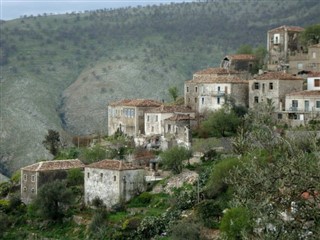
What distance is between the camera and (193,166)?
54.0 metres

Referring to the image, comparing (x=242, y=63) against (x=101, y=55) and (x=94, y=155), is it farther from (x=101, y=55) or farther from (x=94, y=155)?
(x=101, y=55)

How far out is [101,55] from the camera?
140875 millimetres

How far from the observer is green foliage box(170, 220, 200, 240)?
1673 inches

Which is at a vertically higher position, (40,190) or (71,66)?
(71,66)

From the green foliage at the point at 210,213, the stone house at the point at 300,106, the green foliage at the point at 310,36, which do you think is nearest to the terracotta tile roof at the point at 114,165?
the green foliage at the point at 210,213

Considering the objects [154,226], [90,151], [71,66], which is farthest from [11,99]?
[154,226]

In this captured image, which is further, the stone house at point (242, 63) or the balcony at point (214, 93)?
the stone house at point (242, 63)

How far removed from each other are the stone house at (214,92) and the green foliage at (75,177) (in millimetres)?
11017

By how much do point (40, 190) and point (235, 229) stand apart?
20568 mm

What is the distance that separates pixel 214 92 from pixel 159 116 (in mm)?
4545

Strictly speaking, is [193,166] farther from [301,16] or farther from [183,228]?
[301,16]

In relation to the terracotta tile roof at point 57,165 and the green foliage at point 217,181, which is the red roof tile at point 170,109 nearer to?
the terracotta tile roof at point 57,165

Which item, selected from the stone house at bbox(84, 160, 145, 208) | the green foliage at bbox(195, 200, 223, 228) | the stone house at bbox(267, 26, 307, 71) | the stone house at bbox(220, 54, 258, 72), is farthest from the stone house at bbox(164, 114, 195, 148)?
the stone house at bbox(267, 26, 307, 71)

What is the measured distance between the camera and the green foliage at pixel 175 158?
174 ft
